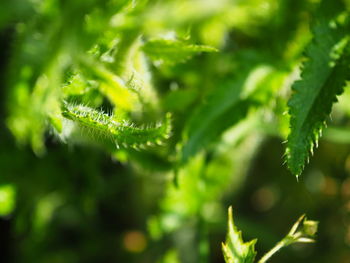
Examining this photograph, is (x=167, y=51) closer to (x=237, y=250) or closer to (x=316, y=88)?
(x=316, y=88)

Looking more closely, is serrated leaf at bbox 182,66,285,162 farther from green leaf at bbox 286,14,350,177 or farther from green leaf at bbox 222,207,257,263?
green leaf at bbox 222,207,257,263

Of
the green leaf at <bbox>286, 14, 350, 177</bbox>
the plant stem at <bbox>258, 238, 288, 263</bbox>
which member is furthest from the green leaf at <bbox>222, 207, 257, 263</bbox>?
the green leaf at <bbox>286, 14, 350, 177</bbox>

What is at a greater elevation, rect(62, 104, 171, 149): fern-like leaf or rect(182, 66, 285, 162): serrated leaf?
rect(62, 104, 171, 149): fern-like leaf

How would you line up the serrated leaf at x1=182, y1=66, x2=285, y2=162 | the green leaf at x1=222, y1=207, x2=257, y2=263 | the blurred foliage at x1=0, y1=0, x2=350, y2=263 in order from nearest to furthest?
1. the green leaf at x1=222, y1=207, x2=257, y2=263
2. the blurred foliage at x1=0, y1=0, x2=350, y2=263
3. the serrated leaf at x1=182, y1=66, x2=285, y2=162

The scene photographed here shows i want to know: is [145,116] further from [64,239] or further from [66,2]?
[64,239]

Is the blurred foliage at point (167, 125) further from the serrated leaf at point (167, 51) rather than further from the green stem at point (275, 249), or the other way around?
the green stem at point (275, 249)

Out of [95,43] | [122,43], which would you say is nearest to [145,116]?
[122,43]

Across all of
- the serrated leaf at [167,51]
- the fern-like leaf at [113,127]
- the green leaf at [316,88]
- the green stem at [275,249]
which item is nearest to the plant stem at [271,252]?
the green stem at [275,249]

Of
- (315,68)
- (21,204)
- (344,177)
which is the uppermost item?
(315,68)
